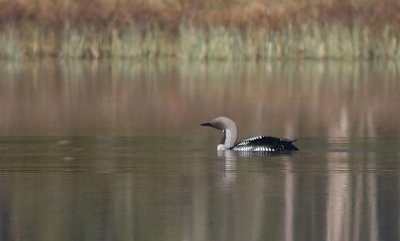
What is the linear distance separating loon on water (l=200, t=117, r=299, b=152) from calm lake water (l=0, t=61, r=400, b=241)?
139mm

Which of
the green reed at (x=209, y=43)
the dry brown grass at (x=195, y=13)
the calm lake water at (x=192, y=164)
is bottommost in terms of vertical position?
the calm lake water at (x=192, y=164)

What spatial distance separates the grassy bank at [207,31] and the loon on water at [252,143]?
16.8 metres

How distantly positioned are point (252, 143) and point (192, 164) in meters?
1.17

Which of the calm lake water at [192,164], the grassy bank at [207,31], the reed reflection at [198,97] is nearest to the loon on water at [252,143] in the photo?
the calm lake water at [192,164]

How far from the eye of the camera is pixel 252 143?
15.5 meters

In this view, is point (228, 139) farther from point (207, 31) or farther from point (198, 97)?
point (207, 31)

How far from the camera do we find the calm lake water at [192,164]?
10.9 meters

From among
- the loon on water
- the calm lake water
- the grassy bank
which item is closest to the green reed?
the grassy bank

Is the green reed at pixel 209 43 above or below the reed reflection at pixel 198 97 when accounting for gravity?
above

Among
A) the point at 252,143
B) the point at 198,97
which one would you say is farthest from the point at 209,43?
the point at 252,143

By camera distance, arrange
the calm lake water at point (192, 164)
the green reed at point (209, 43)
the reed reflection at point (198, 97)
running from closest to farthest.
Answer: the calm lake water at point (192, 164), the reed reflection at point (198, 97), the green reed at point (209, 43)

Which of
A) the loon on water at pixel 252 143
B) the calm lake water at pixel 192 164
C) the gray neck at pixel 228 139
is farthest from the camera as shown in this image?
the gray neck at pixel 228 139

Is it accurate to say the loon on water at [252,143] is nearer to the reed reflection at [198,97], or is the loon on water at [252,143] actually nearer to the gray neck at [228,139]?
the gray neck at [228,139]

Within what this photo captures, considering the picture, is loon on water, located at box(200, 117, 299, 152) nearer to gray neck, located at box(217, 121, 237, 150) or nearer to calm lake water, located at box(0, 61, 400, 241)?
gray neck, located at box(217, 121, 237, 150)
